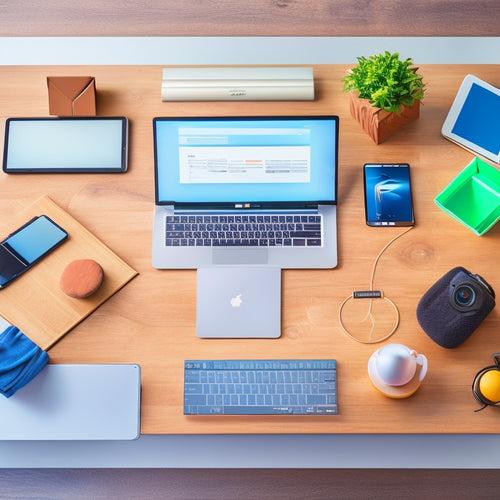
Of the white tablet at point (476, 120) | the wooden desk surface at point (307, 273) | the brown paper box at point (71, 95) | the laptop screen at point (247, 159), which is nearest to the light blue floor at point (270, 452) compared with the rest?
the wooden desk surface at point (307, 273)

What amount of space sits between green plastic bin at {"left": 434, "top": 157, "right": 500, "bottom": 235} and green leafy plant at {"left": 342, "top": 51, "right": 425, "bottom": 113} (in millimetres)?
221

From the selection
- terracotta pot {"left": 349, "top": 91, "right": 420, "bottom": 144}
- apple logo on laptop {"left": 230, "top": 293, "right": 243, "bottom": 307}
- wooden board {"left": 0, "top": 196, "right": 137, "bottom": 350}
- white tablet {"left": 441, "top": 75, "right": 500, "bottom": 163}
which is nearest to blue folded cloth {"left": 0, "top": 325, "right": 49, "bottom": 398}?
wooden board {"left": 0, "top": 196, "right": 137, "bottom": 350}

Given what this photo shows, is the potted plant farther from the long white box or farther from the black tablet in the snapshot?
the black tablet

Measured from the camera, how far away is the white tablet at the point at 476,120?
4.57 ft

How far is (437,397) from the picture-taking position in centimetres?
123

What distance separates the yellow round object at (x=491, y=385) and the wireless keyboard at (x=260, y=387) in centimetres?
32

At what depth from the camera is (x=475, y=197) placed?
4.40 ft

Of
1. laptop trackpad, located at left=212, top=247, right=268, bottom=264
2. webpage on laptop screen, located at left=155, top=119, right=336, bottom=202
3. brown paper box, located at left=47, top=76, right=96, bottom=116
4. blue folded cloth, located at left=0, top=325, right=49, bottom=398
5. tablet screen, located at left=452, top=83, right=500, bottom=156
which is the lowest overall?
blue folded cloth, located at left=0, top=325, right=49, bottom=398

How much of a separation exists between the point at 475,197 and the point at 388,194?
206 mm

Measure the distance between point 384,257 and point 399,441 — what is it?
45 cm

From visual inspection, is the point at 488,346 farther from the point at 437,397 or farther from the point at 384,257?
the point at 384,257

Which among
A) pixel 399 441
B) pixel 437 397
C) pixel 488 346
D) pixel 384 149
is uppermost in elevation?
pixel 384 149

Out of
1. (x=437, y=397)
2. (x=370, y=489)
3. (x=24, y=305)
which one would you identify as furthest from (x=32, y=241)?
(x=370, y=489)

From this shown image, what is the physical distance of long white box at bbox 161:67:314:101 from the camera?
1.44m
